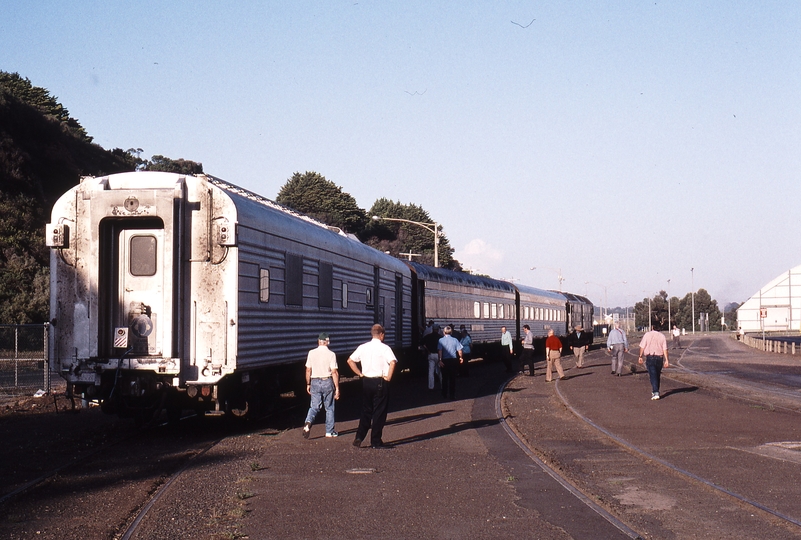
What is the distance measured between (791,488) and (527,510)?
121 inches

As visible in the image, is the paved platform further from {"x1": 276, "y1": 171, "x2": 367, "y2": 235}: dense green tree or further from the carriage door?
{"x1": 276, "y1": 171, "x2": 367, "y2": 235}: dense green tree

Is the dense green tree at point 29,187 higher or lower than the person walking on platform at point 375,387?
higher

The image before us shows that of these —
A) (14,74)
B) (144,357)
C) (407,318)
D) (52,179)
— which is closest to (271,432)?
(144,357)

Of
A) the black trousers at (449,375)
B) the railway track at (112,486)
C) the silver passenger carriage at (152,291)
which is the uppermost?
the silver passenger carriage at (152,291)

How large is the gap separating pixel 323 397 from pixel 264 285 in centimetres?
213

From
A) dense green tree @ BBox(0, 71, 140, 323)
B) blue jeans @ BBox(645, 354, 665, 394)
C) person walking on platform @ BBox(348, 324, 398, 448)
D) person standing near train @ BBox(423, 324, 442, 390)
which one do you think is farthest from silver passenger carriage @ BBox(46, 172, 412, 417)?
dense green tree @ BBox(0, 71, 140, 323)

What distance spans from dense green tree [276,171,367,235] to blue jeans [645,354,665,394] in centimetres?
7237

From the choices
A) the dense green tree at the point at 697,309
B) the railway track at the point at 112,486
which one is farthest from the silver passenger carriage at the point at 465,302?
the dense green tree at the point at 697,309

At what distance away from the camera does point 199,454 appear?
1217 centimetres

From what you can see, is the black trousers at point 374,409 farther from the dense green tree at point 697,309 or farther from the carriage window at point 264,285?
the dense green tree at point 697,309

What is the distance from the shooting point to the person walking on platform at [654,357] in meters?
20.9

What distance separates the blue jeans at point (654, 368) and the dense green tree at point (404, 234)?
80229mm

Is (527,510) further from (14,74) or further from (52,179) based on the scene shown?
(14,74)

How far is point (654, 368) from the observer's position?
2100 centimetres
